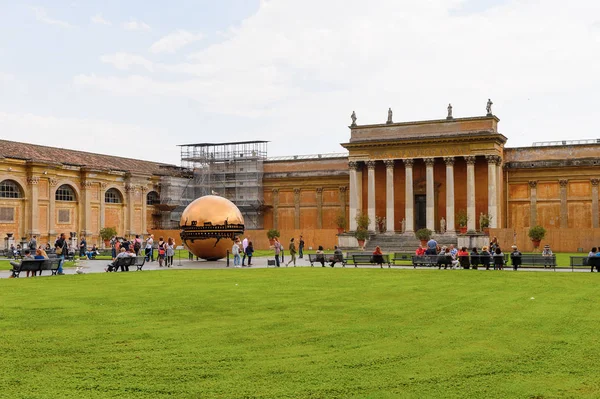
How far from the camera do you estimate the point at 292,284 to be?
Result: 21188 mm

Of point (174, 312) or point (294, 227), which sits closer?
point (174, 312)

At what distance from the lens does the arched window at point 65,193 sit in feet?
186

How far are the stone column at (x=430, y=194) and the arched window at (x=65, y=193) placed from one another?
97.2 ft

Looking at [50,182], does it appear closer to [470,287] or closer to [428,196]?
[428,196]

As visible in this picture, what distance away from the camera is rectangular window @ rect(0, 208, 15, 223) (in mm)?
51812

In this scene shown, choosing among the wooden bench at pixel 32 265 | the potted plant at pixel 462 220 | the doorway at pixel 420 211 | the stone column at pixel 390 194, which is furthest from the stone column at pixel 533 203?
the wooden bench at pixel 32 265

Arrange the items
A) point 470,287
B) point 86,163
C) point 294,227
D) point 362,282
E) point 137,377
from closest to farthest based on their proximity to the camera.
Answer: point 137,377
point 470,287
point 362,282
point 86,163
point 294,227

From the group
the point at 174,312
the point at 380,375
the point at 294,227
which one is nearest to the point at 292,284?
the point at 174,312

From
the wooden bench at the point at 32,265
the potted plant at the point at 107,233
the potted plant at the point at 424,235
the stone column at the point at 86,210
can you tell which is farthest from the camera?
the stone column at the point at 86,210

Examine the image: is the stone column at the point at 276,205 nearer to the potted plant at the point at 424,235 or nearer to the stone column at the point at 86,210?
the potted plant at the point at 424,235

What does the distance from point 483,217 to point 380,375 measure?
48750 millimetres

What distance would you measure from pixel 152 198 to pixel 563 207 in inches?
1476

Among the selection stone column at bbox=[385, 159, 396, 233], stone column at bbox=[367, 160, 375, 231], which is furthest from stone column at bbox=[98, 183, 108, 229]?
stone column at bbox=[385, 159, 396, 233]

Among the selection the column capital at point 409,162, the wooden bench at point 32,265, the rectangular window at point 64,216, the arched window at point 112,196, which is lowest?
the wooden bench at point 32,265
